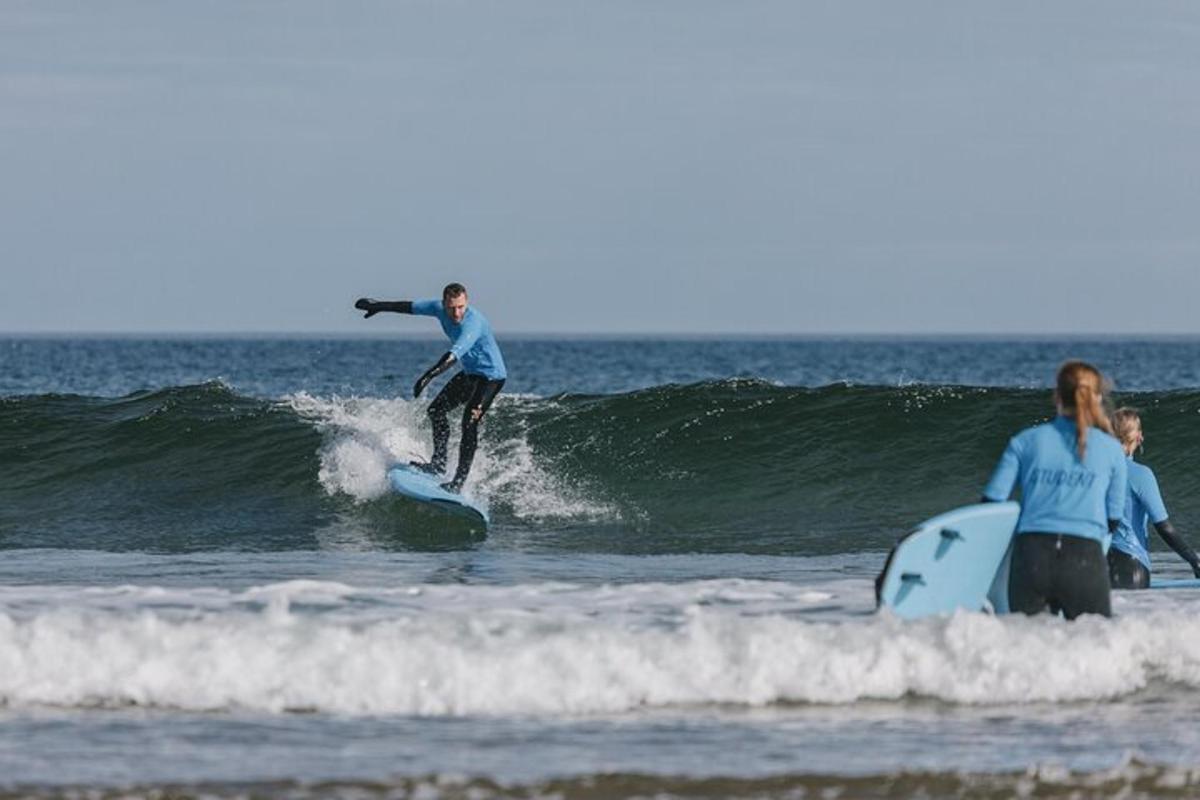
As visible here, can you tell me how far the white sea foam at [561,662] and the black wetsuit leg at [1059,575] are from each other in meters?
0.11

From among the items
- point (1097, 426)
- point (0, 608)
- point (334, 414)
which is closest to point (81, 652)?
point (0, 608)

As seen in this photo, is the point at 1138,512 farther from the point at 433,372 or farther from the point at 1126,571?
the point at 433,372

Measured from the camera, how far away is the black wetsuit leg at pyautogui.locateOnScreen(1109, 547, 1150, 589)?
32.3 feet

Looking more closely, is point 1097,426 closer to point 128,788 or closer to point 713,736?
point 713,736

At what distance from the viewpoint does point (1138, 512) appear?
987cm

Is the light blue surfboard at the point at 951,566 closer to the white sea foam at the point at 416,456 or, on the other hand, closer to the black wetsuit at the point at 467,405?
the black wetsuit at the point at 467,405

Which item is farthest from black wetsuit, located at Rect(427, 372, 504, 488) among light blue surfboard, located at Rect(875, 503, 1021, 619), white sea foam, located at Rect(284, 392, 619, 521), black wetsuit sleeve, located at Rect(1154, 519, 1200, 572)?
light blue surfboard, located at Rect(875, 503, 1021, 619)

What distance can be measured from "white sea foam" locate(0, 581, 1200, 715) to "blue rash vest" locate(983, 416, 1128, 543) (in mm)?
521

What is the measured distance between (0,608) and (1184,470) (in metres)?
12.9

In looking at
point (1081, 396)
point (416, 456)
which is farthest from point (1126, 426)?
point (416, 456)

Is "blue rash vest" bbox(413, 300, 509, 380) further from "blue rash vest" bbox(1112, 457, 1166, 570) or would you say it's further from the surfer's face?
"blue rash vest" bbox(1112, 457, 1166, 570)

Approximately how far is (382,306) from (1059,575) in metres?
7.83

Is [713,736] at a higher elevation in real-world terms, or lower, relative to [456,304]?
lower

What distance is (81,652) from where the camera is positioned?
8.16 metres
